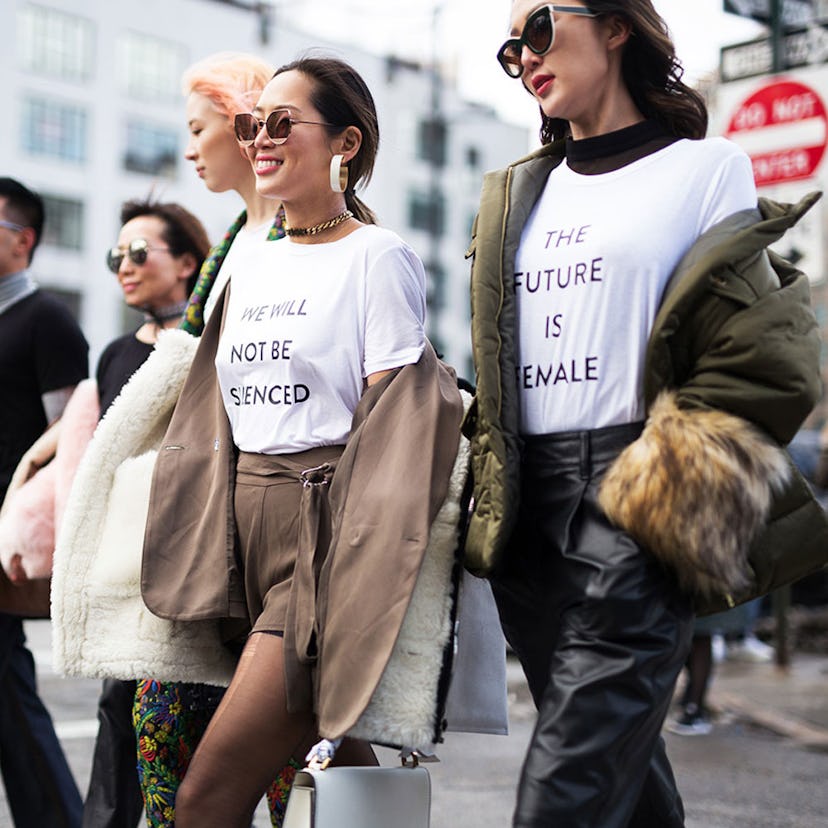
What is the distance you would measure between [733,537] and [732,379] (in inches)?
11.3

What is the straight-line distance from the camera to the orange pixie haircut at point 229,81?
12.6ft

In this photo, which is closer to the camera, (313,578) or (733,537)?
(733,537)

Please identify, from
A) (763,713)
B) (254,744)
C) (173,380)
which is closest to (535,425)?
(254,744)

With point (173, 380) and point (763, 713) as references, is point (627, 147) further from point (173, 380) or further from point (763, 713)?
point (763, 713)

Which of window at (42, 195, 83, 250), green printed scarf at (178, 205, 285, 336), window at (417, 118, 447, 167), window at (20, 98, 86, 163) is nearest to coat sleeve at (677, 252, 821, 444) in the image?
green printed scarf at (178, 205, 285, 336)

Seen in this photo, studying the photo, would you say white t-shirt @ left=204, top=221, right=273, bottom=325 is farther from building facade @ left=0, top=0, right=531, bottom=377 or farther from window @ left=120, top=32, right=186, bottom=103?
window @ left=120, top=32, right=186, bottom=103

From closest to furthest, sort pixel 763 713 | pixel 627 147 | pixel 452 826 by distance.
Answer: pixel 627 147 → pixel 452 826 → pixel 763 713

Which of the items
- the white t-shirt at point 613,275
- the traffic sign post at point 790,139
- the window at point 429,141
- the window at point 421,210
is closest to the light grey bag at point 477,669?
the white t-shirt at point 613,275

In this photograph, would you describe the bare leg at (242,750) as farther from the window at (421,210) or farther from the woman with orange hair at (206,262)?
the window at (421,210)

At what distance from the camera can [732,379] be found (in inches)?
101

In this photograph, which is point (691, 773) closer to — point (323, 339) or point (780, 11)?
point (323, 339)

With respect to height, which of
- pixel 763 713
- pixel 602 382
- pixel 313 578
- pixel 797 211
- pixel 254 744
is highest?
pixel 797 211

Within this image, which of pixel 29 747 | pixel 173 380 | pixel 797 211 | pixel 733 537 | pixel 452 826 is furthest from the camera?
pixel 452 826

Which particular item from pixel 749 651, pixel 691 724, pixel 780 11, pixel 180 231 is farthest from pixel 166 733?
pixel 749 651
